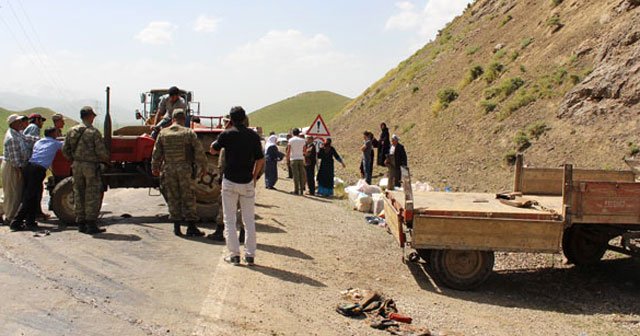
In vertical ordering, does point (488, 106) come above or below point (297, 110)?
below

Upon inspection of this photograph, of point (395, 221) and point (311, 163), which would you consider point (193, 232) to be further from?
point (311, 163)

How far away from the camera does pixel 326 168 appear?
17.1 metres

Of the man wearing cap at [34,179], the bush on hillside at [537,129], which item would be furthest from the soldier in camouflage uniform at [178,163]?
the bush on hillside at [537,129]

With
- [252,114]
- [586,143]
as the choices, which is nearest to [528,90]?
[586,143]

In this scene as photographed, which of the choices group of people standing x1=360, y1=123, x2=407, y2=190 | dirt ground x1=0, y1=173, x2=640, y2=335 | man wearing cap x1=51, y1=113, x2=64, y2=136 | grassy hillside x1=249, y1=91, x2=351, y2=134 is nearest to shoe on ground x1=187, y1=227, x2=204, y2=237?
dirt ground x1=0, y1=173, x2=640, y2=335

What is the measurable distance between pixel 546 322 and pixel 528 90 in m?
17.2

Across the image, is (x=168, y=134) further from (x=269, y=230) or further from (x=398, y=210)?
(x=398, y=210)

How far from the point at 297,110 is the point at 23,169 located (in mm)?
137745

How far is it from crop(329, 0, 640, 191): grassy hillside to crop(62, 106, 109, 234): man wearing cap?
11440 mm

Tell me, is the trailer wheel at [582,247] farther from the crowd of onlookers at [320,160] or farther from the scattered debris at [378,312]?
the crowd of onlookers at [320,160]

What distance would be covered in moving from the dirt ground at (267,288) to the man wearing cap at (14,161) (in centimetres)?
63

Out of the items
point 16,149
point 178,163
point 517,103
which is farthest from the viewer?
point 517,103

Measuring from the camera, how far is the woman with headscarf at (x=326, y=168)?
16.9 meters

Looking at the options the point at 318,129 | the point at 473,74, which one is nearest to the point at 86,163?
the point at 318,129
